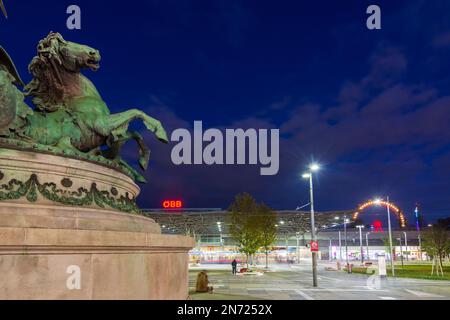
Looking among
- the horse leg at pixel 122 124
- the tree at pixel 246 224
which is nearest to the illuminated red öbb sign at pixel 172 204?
the tree at pixel 246 224

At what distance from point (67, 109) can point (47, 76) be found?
85cm

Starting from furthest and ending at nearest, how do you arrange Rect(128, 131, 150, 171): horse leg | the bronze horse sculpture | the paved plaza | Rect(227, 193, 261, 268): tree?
Rect(227, 193, 261, 268): tree
the paved plaza
Rect(128, 131, 150, 171): horse leg
the bronze horse sculpture

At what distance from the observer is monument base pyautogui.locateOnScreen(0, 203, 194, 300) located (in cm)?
528

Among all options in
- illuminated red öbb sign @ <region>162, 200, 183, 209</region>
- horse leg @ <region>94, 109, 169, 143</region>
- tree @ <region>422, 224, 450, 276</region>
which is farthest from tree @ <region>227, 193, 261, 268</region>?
horse leg @ <region>94, 109, 169, 143</region>

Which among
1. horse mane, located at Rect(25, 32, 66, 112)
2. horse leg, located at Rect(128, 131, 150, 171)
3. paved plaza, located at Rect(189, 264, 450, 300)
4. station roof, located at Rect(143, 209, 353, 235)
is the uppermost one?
station roof, located at Rect(143, 209, 353, 235)

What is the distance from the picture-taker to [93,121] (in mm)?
8273

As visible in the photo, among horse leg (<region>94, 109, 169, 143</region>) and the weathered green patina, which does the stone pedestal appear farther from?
horse leg (<region>94, 109, 169, 143</region>)

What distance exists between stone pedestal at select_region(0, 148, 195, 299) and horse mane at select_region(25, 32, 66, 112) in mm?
1926

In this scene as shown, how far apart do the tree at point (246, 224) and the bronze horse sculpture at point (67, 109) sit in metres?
39.0
